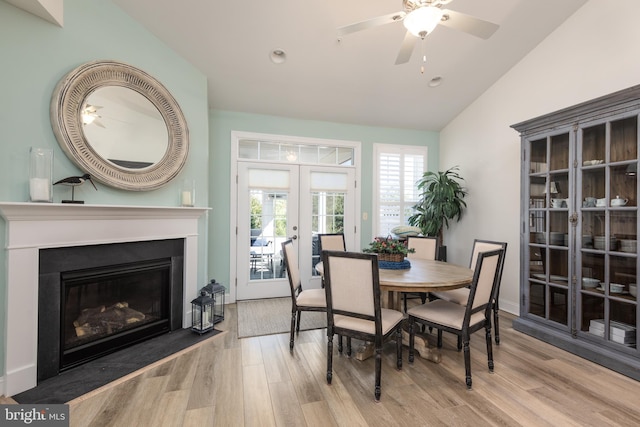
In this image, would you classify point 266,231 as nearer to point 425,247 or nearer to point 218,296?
point 218,296

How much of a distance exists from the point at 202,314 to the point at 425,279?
7.12 feet

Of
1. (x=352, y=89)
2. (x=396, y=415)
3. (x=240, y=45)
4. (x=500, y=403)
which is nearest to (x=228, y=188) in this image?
(x=240, y=45)

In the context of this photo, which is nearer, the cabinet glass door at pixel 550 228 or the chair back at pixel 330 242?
the cabinet glass door at pixel 550 228

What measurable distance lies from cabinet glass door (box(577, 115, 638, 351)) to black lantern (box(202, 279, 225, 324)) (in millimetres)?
3466

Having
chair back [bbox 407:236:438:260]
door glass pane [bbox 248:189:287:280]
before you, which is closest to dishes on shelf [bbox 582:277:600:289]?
chair back [bbox 407:236:438:260]

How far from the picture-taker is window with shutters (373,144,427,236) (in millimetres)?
4785

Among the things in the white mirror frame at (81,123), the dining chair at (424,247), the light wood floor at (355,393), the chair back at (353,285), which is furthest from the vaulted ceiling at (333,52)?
the light wood floor at (355,393)

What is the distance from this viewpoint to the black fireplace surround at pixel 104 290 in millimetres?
2160

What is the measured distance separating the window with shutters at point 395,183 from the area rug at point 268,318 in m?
1.84

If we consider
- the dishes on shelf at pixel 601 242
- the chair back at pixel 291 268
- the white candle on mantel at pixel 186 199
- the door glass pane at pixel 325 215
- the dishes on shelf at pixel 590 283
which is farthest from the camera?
the door glass pane at pixel 325 215

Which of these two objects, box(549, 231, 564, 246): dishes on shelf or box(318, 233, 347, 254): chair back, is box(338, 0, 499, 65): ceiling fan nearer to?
box(549, 231, 564, 246): dishes on shelf

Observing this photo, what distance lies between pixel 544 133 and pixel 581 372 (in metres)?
2.15

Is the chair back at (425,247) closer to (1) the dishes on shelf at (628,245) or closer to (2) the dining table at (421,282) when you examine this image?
(2) the dining table at (421,282)

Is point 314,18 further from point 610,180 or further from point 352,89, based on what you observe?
point 610,180
